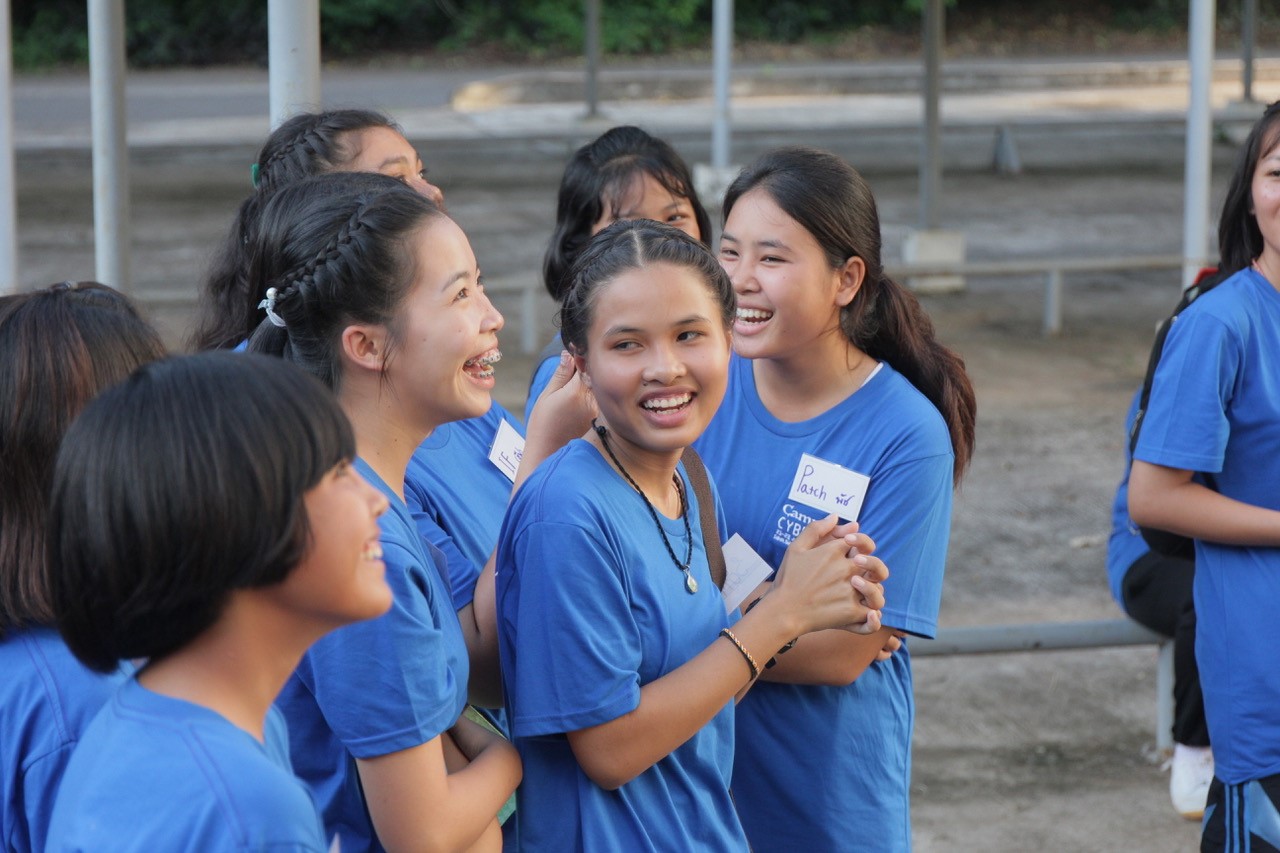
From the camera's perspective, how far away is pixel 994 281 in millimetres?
11641

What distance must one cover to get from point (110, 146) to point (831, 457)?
2.54 m

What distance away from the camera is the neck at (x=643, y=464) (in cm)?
203

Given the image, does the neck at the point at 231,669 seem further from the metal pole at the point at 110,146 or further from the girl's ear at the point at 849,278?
the metal pole at the point at 110,146

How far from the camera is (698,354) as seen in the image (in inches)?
81.1

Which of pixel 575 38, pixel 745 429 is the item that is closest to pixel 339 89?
pixel 575 38

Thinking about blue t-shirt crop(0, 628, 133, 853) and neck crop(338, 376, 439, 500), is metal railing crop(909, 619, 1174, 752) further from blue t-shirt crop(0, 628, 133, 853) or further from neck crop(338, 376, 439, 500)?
blue t-shirt crop(0, 628, 133, 853)

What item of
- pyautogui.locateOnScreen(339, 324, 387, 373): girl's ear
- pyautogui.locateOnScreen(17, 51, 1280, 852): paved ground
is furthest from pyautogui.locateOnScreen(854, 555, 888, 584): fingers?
pyautogui.locateOnScreen(339, 324, 387, 373): girl's ear

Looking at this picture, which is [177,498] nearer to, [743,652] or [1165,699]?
[743,652]

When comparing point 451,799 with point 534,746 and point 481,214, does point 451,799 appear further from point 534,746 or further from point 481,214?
point 481,214

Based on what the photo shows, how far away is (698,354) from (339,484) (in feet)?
2.44

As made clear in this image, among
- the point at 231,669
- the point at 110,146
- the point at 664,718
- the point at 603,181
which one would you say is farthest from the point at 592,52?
the point at 231,669

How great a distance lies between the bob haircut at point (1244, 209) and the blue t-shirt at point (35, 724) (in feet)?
7.17

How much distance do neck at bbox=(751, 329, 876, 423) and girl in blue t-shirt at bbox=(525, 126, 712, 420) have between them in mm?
736

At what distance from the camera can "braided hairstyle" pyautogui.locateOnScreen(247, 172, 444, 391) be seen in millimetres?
1879
